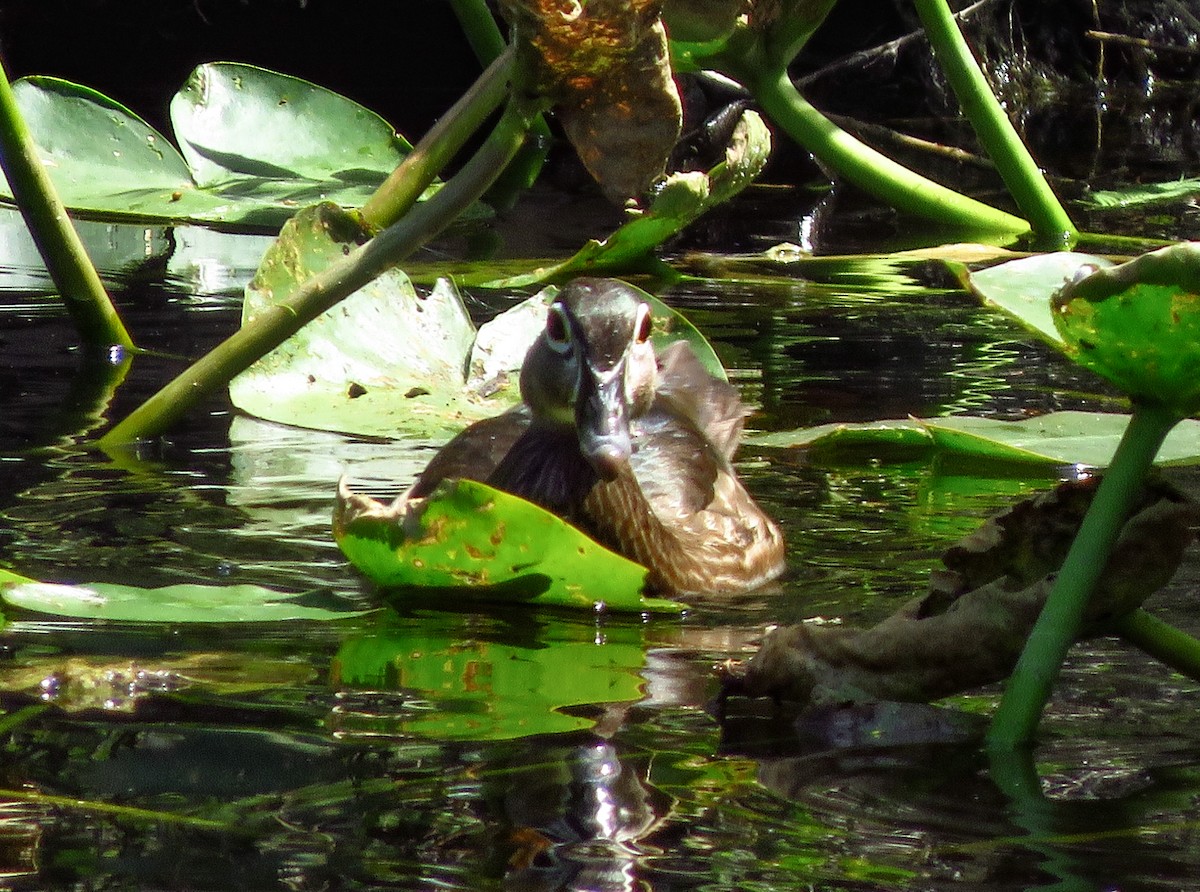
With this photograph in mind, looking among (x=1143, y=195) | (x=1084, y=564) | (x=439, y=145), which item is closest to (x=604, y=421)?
(x=439, y=145)

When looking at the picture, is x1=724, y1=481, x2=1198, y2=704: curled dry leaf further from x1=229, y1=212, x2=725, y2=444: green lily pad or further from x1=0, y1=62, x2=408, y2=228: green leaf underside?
x1=0, y1=62, x2=408, y2=228: green leaf underside

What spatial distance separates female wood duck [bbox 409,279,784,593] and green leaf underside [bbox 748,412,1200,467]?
219 mm

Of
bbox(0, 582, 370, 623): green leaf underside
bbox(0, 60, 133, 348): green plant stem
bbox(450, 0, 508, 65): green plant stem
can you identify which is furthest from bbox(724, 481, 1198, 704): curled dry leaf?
bbox(450, 0, 508, 65): green plant stem

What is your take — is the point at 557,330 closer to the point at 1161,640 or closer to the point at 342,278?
the point at 342,278

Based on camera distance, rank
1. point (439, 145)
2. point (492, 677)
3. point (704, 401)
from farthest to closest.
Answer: point (704, 401) → point (439, 145) → point (492, 677)

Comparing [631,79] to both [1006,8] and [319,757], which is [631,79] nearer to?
[319,757]

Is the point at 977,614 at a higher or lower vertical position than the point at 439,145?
lower

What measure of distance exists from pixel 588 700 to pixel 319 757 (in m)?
0.39

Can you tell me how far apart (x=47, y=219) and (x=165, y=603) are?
144 centimetres

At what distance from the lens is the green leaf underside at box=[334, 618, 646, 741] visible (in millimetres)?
2027

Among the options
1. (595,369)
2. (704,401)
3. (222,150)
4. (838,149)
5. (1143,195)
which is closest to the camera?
(595,369)

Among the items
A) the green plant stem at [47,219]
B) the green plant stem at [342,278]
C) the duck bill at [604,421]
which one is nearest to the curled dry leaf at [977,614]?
the green plant stem at [342,278]

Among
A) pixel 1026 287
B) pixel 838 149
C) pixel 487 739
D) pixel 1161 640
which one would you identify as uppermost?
pixel 838 149

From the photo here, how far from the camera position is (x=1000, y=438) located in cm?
356
